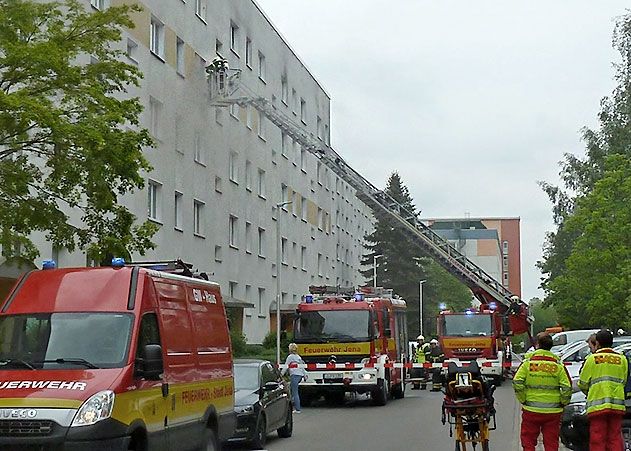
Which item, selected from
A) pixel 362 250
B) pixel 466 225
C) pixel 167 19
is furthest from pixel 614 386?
pixel 466 225

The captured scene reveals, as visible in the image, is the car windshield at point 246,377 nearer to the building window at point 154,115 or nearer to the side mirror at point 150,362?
the side mirror at point 150,362

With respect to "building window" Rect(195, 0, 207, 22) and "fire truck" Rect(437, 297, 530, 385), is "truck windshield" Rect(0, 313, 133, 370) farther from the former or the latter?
"building window" Rect(195, 0, 207, 22)

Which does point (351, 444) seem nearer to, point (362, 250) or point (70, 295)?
point (70, 295)

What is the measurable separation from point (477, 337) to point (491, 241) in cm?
11679

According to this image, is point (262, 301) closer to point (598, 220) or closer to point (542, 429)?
point (598, 220)

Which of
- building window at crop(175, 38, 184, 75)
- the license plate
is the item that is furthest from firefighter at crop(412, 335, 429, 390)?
building window at crop(175, 38, 184, 75)

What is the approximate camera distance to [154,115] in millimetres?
36594

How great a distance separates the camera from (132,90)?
33812mm

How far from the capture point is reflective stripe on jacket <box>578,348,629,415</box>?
1155cm

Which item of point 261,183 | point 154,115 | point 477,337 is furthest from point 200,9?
point 477,337

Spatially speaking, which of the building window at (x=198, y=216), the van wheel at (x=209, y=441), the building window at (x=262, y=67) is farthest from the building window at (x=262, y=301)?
the van wheel at (x=209, y=441)

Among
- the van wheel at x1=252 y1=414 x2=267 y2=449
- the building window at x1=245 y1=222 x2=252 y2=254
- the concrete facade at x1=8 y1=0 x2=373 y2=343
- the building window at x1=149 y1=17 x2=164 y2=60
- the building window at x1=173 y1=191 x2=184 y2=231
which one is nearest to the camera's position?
the van wheel at x1=252 y1=414 x2=267 y2=449

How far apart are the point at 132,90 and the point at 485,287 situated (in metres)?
19.8

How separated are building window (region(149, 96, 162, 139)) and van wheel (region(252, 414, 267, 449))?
20.7 m
